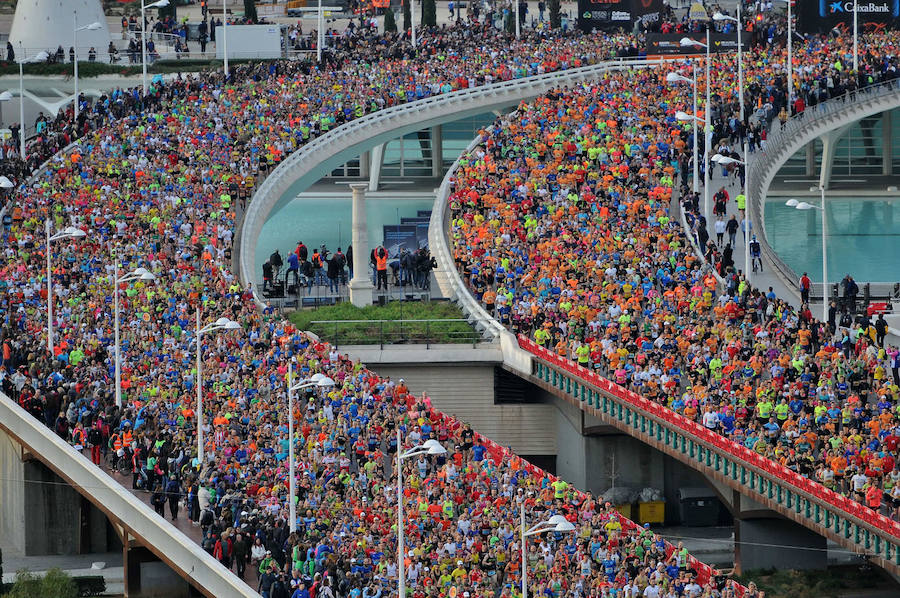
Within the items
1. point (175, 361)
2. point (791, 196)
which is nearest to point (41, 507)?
point (175, 361)

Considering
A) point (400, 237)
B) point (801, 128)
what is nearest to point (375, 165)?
point (400, 237)

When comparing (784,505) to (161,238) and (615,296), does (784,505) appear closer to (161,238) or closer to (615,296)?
(615,296)

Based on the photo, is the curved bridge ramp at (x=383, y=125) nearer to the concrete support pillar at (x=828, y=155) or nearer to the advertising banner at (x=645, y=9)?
the advertising banner at (x=645, y=9)

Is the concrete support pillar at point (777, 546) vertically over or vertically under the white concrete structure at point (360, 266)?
under

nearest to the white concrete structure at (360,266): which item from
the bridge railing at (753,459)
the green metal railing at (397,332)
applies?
the green metal railing at (397,332)

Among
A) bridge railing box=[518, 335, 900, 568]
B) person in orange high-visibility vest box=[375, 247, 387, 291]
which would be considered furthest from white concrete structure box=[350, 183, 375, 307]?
bridge railing box=[518, 335, 900, 568]

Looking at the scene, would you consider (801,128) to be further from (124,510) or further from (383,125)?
(124,510)

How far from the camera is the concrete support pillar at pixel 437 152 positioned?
10456 cm

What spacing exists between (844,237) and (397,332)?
90.3 ft

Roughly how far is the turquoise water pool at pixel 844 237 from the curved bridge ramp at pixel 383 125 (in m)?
8.54

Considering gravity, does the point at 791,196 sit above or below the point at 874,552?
above

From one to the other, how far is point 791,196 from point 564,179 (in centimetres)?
2621

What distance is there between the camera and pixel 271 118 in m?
86.8

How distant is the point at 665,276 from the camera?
65938 mm
